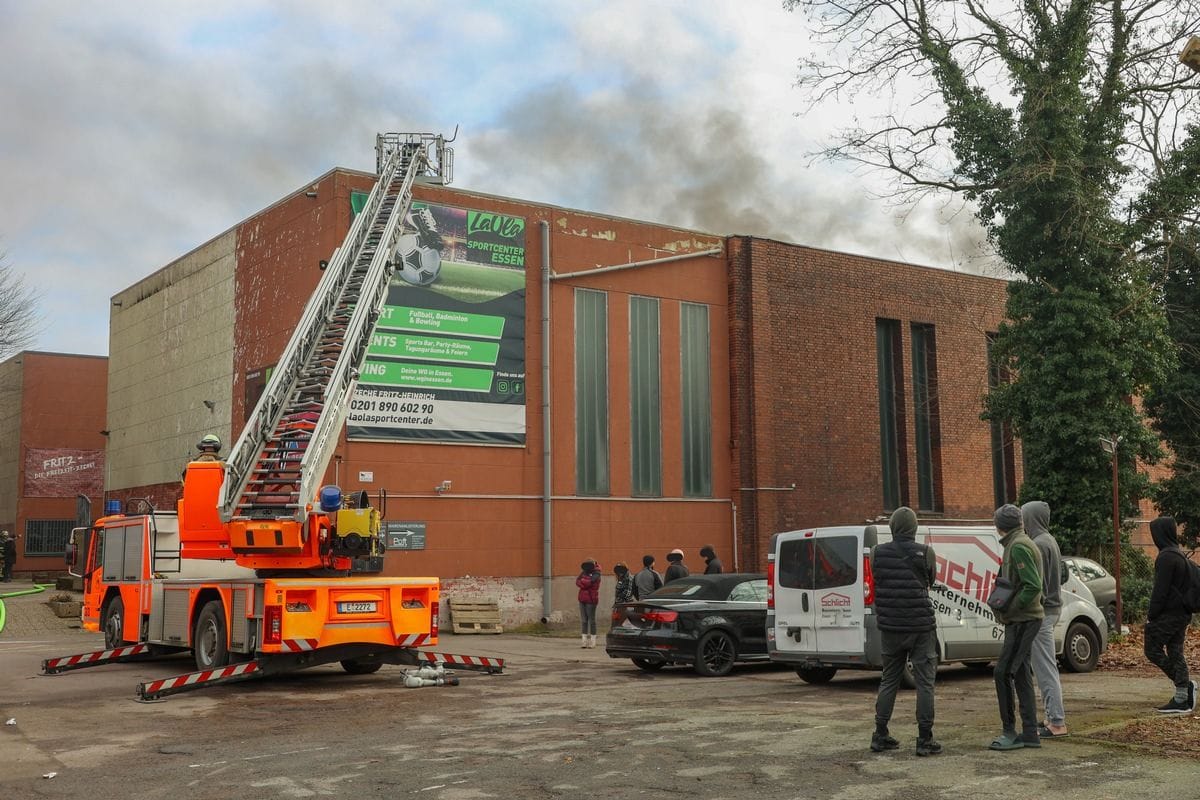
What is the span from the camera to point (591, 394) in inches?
1105

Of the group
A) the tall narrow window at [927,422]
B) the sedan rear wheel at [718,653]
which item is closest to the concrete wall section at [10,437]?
the tall narrow window at [927,422]

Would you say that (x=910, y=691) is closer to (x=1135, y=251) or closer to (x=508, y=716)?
(x=508, y=716)

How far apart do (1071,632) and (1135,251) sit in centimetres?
1093

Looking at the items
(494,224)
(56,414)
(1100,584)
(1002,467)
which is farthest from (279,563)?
(56,414)

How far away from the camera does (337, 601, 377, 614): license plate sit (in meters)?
14.2

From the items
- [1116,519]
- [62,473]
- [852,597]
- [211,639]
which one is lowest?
[211,639]

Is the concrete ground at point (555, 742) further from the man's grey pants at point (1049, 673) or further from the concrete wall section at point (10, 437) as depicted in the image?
the concrete wall section at point (10, 437)

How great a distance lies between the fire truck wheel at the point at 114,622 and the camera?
57.0 ft

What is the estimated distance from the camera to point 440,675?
14.4m

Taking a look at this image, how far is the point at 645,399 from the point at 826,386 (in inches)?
216

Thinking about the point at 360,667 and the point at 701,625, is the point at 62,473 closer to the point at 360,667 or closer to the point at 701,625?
the point at 360,667

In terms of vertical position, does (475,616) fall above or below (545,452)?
below

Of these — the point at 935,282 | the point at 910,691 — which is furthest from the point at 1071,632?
the point at 935,282

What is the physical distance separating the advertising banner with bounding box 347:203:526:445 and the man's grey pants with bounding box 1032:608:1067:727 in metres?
17.7
